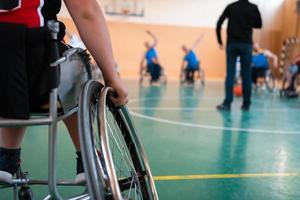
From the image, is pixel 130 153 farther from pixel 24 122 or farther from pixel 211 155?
pixel 211 155

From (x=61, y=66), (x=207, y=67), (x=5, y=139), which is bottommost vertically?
(x=207, y=67)

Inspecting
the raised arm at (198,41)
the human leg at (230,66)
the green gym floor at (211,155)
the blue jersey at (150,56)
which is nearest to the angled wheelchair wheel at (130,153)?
the green gym floor at (211,155)

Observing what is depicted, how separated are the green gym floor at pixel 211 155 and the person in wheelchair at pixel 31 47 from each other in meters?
0.80

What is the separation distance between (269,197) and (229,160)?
0.59 meters

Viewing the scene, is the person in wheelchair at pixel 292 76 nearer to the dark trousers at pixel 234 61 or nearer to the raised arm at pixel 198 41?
the dark trousers at pixel 234 61

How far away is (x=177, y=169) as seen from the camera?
78.2 inches

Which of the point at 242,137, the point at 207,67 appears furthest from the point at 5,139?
the point at 207,67

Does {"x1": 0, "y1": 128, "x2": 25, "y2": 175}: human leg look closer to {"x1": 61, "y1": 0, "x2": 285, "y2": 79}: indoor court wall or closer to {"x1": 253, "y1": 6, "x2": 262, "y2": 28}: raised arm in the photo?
{"x1": 253, "y1": 6, "x2": 262, "y2": 28}: raised arm

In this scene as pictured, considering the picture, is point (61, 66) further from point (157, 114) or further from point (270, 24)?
point (270, 24)

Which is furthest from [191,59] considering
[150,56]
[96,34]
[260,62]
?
[96,34]

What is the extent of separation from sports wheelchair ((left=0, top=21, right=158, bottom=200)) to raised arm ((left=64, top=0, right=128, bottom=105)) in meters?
0.03

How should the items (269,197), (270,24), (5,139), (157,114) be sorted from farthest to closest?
1. (270,24)
2. (157,114)
3. (269,197)
4. (5,139)

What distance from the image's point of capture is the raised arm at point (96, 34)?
35.3 inches

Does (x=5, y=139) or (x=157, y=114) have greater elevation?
(x=5, y=139)
